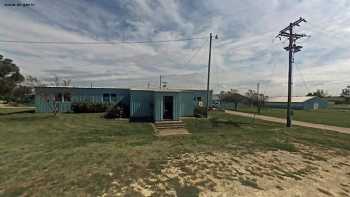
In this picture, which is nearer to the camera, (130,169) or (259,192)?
(259,192)

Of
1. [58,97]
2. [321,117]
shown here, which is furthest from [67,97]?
[321,117]

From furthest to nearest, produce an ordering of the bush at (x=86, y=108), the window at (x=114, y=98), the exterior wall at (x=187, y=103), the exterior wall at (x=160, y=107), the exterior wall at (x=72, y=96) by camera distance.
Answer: the window at (x=114, y=98), the exterior wall at (x=187, y=103), the bush at (x=86, y=108), the exterior wall at (x=72, y=96), the exterior wall at (x=160, y=107)

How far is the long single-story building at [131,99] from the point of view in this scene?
50.8ft

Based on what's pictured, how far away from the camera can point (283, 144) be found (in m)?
9.11

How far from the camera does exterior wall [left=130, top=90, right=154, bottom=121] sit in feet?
51.6

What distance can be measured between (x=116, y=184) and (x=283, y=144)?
8440mm

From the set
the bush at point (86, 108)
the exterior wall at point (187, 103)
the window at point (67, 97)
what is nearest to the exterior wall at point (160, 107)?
the exterior wall at point (187, 103)

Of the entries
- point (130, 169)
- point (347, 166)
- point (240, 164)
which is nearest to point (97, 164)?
point (130, 169)

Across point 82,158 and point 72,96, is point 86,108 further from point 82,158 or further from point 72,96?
point 82,158

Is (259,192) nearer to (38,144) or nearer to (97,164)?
(97,164)

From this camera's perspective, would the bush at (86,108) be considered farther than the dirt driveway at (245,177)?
Yes

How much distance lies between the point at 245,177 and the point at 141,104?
12138mm

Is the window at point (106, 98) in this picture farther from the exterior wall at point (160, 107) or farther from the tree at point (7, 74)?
the tree at point (7, 74)

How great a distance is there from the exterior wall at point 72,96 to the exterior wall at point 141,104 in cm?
406
